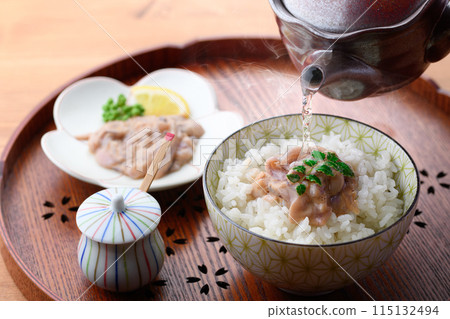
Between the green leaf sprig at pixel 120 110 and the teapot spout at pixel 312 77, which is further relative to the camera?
the green leaf sprig at pixel 120 110

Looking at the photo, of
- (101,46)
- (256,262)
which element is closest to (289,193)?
(256,262)

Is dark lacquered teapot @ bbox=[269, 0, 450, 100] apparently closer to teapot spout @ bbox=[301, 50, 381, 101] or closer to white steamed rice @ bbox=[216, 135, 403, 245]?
teapot spout @ bbox=[301, 50, 381, 101]

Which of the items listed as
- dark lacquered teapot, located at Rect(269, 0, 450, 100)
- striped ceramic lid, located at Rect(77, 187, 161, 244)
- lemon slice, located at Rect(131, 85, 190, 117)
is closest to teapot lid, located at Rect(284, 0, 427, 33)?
dark lacquered teapot, located at Rect(269, 0, 450, 100)

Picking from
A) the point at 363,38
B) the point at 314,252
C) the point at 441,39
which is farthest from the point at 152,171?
the point at 441,39

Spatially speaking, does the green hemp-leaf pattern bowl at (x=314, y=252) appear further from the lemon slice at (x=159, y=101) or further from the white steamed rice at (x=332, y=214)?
the lemon slice at (x=159, y=101)

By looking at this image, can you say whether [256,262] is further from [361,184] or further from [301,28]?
[301,28]

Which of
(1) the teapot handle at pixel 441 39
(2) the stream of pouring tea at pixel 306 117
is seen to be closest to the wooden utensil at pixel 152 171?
(2) the stream of pouring tea at pixel 306 117
